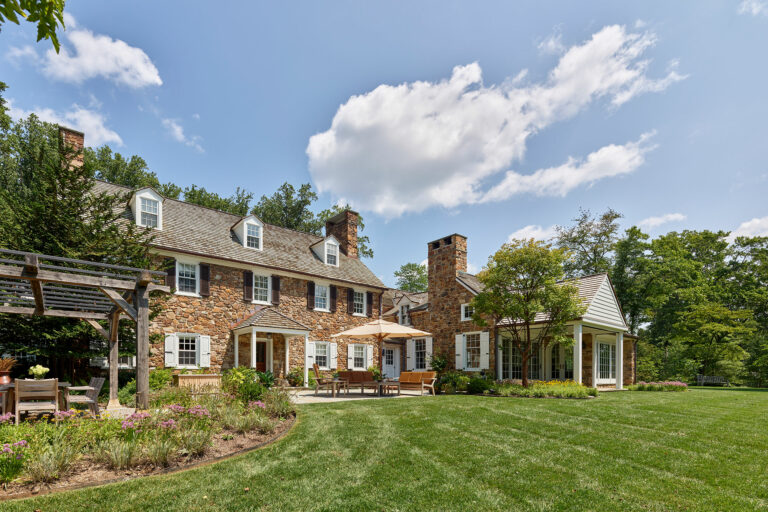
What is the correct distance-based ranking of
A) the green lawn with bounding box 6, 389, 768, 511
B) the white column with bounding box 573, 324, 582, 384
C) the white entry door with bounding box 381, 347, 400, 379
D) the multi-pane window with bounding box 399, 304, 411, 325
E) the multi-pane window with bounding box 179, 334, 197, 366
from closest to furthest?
the green lawn with bounding box 6, 389, 768, 511, the multi-pane window with bounding box 179, 334, 197, 366, the white column with bounding box 573, 324, 582, 384, the white entry door with bounding box 381, 347, 400, 379, the multi-pane window with bounding box 399, 304, 411, 325

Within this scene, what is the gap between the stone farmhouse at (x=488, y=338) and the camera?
682 inches

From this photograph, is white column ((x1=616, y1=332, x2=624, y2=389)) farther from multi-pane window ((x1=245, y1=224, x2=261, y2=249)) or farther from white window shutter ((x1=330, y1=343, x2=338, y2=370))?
multi-pane window ((x1=245, y1=224, x2=261, y2=249))

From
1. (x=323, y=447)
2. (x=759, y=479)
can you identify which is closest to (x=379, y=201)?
(x=323, y=447)

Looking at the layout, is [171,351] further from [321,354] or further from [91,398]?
[91,398]

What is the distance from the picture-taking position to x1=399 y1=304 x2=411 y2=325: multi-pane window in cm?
2281

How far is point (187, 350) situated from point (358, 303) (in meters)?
8.49

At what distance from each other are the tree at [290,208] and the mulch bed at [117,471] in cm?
2919

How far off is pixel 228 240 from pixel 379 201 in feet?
21.7

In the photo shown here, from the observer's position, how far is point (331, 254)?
833 inches

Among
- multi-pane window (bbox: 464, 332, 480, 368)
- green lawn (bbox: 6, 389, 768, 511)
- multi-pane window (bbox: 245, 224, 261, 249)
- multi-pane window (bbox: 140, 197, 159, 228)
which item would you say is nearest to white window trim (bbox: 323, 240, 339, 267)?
multi-pane window (bbox: 245, 224, 261, 249)

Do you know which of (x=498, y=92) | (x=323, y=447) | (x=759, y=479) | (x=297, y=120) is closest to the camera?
(x=759, y=479)

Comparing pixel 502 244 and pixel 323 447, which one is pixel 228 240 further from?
pixel 323 447

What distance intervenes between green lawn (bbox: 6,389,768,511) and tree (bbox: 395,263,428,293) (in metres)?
37.8

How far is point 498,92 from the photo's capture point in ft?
38.4
